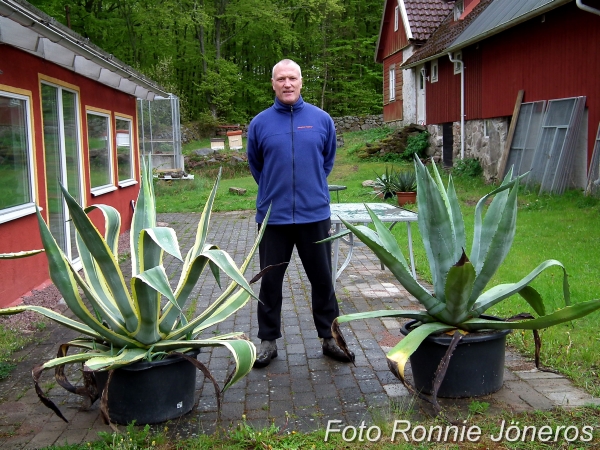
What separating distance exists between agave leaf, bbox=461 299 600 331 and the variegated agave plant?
1.36 m

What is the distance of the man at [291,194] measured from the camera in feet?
14.4

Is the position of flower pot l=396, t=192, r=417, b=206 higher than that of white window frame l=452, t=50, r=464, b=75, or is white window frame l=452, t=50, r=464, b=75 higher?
white window frame l=452, t=50, r=464, b=75

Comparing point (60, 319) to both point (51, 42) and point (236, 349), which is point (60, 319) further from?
point (51, 42)

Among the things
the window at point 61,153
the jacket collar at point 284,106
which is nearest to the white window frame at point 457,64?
the window at point 61,153

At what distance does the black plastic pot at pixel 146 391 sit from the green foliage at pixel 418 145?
1956 cm

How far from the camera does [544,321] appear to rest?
3.52 meters

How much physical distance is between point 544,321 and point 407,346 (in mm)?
777

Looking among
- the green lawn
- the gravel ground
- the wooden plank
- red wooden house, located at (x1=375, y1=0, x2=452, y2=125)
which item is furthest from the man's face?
red wooden house, located at (x1=375, y1=0, x2=452, y2=125)

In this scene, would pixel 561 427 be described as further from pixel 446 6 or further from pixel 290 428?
pixel 446 6

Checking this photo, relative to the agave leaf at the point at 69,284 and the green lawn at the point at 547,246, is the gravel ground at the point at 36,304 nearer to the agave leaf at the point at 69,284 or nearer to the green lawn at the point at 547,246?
the agave leaf at the point at 69,284

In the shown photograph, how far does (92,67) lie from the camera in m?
8.29

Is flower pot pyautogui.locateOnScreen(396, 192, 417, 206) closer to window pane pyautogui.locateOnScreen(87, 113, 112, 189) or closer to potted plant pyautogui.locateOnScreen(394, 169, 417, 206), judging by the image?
potted plant pyautogui.locateOnScreen(394, 169, 417, 206)

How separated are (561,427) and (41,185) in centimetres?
610

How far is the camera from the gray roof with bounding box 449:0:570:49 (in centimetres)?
1361
